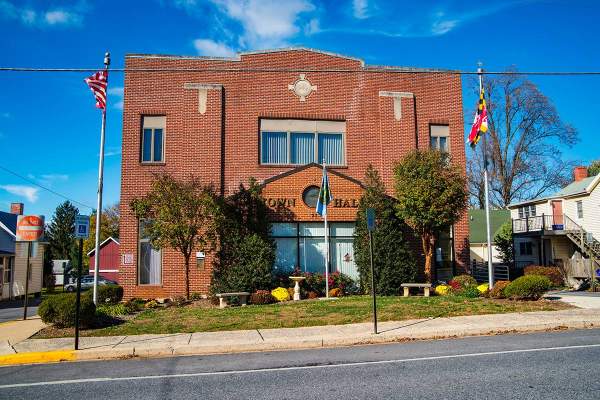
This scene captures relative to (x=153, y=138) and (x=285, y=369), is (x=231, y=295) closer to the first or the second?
(x=153, y=138)

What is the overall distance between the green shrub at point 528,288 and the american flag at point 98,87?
47.8 feet

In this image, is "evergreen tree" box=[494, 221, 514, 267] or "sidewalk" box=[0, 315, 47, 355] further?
"evergreen tree" box=[494, 221, 514, 267]

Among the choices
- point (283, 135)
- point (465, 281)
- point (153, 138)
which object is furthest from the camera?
point (283, 135)

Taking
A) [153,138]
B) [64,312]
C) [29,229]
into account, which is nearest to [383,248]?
[153,138]

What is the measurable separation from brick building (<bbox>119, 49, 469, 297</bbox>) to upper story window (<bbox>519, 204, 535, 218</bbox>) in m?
16.4

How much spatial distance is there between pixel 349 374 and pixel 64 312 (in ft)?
26.6

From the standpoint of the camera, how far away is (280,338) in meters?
11.0

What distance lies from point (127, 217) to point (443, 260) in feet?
46.1

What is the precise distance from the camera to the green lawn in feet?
41.2

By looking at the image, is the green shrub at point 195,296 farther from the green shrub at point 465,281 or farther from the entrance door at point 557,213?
the entrance door at point 557,213

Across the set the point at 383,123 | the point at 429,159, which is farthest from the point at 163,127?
the point at 429,159

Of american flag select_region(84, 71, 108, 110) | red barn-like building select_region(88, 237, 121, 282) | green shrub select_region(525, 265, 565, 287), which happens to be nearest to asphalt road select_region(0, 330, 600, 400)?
american flag select_region(84, 71, 108, 110)

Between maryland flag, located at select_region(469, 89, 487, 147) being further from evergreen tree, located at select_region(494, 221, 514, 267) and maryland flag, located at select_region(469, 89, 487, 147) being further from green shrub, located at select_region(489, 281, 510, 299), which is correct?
evergreen tree, located at select_region(494, 221, 514, 267)

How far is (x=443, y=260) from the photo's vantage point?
22891mm
